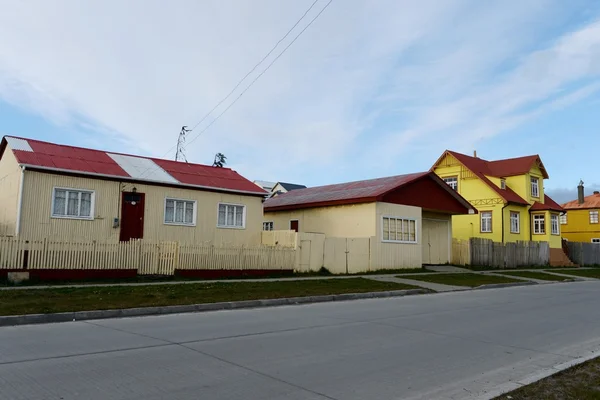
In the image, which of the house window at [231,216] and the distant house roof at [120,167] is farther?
the house window at [231,216]

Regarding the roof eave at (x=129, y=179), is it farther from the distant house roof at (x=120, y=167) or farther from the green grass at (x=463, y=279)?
the green grass at (x=463, y=279)

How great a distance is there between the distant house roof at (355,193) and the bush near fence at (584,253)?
18.1m

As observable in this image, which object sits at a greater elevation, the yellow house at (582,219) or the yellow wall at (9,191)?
Answer: the yellow house at (582,219)

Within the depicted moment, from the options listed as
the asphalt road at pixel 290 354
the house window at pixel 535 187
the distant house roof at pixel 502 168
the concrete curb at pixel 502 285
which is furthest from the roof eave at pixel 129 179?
the house window at pixel 535 187

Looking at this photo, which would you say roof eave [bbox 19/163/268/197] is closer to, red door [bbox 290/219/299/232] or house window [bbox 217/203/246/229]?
house window [bbox 217/203/246/229]

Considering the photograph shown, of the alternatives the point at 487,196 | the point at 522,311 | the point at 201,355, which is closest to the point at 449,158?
the point at 487,196

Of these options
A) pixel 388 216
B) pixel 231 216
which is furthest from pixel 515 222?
pixel 231 216

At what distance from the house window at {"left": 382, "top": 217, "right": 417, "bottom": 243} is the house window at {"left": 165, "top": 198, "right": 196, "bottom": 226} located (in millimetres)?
9042

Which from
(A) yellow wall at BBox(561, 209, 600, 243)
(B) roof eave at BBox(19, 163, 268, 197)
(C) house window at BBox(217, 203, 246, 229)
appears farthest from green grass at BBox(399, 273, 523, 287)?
(A) yellow wall at BBox(561, 209, 600, 243)

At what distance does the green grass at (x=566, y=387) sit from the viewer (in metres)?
5.32

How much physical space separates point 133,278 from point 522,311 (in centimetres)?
1216

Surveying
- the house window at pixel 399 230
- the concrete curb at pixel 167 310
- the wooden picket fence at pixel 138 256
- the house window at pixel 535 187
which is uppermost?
the house window at pixel 535 187

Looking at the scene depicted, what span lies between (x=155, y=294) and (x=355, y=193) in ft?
47.8

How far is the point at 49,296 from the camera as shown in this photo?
40.8 feet
